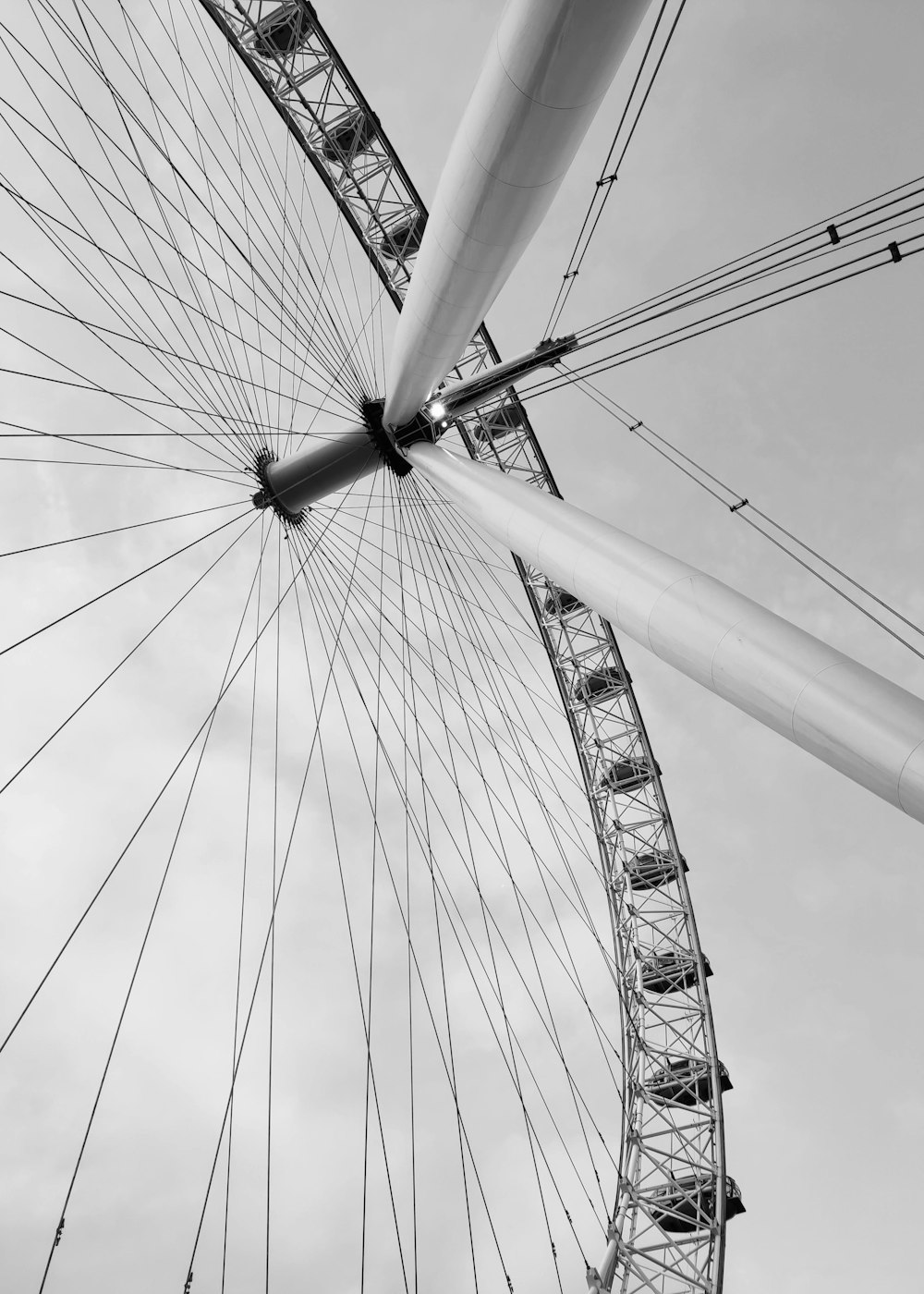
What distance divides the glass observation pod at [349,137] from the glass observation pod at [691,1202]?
28938mm

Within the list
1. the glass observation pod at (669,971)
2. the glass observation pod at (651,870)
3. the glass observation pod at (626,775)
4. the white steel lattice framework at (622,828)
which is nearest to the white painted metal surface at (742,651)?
the white steel lattice framework at (622,828)

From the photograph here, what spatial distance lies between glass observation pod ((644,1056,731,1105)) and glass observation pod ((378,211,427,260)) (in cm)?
2448

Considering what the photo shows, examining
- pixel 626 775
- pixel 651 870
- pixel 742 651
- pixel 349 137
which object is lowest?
pixel 742 651

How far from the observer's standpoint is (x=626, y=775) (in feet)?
91.6

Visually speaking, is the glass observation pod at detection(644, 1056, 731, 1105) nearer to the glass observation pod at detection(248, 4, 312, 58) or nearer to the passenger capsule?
the passenger capsule

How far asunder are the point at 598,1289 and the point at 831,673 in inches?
889

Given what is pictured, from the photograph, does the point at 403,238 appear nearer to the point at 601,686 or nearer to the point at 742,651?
the point at 601,686

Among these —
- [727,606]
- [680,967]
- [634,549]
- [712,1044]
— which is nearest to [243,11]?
[634,549]

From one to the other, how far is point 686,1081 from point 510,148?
2567cm

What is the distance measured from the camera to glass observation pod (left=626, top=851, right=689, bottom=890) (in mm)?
26875

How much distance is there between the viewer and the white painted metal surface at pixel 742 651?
5414mm

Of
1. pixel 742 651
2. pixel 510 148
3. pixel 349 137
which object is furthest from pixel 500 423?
pixel 742 651

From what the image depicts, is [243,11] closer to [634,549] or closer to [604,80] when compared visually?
[604,80]

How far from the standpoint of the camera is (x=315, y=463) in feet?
51.0
